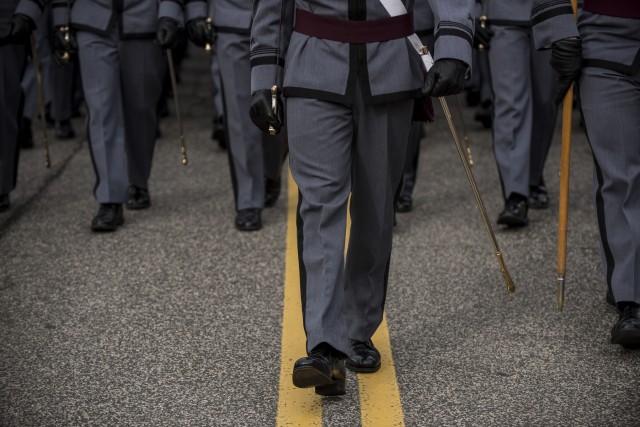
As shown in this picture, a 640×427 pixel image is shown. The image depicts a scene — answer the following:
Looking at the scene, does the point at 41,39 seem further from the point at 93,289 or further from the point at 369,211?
the point at 369,211

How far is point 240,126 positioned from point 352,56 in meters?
2.90

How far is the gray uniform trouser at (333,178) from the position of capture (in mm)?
3973

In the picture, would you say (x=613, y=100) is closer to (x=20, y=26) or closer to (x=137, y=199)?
(x=137, y=199)

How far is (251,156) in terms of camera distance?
22.5 feet

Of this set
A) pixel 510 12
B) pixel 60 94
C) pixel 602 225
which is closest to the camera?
pixel 602 225

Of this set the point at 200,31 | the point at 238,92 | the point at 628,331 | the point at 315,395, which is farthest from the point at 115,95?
the point at 628,331

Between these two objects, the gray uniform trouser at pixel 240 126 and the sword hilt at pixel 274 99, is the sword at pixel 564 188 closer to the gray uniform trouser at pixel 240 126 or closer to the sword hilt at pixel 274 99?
the sword hilt at pixel 274 99

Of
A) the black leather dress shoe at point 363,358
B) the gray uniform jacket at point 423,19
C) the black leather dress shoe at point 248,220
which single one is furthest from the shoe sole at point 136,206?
the black leather dress shoe at point 363,358

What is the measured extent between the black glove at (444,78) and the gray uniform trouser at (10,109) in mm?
3868

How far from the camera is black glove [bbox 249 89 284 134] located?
13.3 ft

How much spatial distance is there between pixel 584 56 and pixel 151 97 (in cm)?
321

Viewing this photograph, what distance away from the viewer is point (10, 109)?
283 inches

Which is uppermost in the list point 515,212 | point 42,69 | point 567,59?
point 567,59

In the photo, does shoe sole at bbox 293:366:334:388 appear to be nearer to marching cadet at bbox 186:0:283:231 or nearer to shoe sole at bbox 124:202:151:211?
marching cadet at bbox 186:0:283:231
